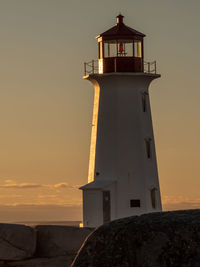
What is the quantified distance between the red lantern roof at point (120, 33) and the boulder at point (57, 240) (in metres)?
20.9

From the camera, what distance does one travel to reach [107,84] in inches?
1377

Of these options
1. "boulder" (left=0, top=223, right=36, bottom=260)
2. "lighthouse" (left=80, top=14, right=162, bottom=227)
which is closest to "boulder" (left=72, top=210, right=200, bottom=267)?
"boulder" (left=0, top=223, right=36, bottom=260)

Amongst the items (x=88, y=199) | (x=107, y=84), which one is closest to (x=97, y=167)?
(x=88, y=199)

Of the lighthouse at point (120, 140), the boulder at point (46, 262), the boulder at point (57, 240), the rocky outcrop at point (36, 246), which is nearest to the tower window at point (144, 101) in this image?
the lighthouse at point (120, 140)

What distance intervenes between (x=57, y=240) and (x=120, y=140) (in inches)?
758

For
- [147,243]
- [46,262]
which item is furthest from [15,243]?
[147,243]

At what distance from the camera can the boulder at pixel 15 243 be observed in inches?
580

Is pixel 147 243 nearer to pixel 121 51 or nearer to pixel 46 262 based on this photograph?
pixel 46 262

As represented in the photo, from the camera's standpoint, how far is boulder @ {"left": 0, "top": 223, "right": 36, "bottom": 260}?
1473cm

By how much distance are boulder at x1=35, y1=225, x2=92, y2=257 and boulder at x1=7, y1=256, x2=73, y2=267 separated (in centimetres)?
30

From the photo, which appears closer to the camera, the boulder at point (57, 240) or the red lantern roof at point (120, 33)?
the boulder at point (57, 240)

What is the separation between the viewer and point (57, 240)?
15078 millimetres

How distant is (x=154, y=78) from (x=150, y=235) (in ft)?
99.7

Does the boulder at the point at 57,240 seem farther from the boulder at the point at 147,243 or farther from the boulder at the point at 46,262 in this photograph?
the boulder at the point at 147,243
